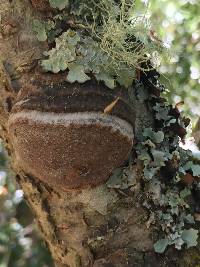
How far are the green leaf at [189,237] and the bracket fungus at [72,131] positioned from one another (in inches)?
9.1

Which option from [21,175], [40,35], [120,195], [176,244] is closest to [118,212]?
[120,195]

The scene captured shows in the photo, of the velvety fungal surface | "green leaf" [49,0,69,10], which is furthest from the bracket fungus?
"green leaf" [49,0,69,10]

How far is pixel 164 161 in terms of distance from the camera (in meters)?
1.21

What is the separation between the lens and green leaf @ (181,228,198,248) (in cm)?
118

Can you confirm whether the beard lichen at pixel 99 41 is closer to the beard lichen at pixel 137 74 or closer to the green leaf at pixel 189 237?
the beard lichen at pixel 137 74

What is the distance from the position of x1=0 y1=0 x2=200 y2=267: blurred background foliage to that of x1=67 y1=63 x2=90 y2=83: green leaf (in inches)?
68.3

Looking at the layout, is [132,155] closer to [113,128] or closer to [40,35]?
[113,128]

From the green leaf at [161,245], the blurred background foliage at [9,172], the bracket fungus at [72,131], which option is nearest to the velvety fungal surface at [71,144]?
the bracket fungus at [72,131]

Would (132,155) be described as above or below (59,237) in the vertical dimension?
above

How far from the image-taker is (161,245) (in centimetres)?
117

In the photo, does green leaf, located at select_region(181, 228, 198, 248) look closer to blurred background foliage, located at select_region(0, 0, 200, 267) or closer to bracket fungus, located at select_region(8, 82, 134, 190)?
bracket fungus, located at select_region(8, 82, 134, 190)

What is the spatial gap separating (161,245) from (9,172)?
1.94 metres

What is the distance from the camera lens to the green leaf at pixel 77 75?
1055 mm

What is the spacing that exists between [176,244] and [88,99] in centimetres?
39
